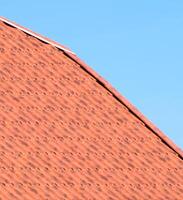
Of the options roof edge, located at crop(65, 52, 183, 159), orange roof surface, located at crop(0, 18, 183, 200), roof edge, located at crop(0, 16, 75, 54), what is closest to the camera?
orange roof surface, located at crop(0, 18, 183, 200)

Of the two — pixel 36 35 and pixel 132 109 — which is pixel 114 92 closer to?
pixel 132 109

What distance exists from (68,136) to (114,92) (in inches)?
173

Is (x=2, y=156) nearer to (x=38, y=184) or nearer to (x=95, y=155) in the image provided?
(x=38, y=184)

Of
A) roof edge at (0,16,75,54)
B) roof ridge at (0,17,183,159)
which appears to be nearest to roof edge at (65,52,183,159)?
roof ridge at (0,17,183,159)

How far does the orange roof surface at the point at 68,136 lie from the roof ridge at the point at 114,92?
0.14ft

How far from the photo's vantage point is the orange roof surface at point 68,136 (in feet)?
128

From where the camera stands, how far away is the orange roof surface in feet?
128

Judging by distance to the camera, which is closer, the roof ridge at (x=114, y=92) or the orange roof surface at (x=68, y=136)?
the orange roof surface at (x=68, y=136)

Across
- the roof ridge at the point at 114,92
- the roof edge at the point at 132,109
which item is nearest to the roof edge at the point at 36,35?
the roof ridge at the point at 114,92

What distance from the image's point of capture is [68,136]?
41562mm

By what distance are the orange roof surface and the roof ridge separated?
0.04m

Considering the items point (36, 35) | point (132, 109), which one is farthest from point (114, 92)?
point (36, 35)

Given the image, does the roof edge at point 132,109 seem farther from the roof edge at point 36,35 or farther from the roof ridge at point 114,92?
the roof edge at point 36,35

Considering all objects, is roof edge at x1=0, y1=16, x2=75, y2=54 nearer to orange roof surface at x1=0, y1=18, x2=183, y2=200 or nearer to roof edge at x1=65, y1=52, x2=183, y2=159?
orange roof surface at x1=0, y1=18, x2=183, y2=200
